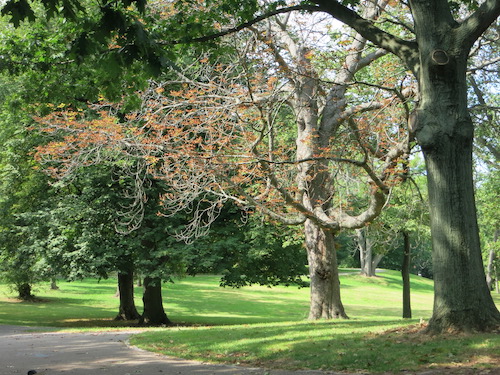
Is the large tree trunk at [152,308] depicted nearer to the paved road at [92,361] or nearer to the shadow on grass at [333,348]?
the paved road at [92,361]

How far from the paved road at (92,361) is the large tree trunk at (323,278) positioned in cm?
557

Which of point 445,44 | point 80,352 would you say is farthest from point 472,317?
point 80,352

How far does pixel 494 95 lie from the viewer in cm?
2023

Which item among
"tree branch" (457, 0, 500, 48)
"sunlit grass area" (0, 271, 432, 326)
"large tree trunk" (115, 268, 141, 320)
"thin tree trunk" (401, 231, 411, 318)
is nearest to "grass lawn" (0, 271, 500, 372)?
"large tree trunk" (115, 268, 141, 320)

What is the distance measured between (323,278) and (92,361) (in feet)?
25.9

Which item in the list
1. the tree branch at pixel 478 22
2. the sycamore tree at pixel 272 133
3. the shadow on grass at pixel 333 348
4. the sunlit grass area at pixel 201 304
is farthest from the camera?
the sunlit grass area at pixel 201 304

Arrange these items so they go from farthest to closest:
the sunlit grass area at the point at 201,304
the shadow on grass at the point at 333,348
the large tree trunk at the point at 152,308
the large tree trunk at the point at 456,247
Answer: the sunlit grass area at the point at 201,304 → the large tree trunk at the point at 152,308 → the large tree trunk at the point at 456,247 → the shadow on grass at the point at 333,348

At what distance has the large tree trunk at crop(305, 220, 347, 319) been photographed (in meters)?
15.9

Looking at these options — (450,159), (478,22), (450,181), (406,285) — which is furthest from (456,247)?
(406,285)

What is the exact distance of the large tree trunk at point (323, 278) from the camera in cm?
1591

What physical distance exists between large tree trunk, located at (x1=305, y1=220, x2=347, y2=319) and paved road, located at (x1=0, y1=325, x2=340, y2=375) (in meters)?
5.57

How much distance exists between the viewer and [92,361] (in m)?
9.80

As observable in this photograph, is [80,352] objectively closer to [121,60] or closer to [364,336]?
[364,336]

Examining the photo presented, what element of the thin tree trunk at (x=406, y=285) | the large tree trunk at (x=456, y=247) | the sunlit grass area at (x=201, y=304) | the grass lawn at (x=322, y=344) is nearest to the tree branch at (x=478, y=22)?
the large tree trunk at (x=456, y=247)
